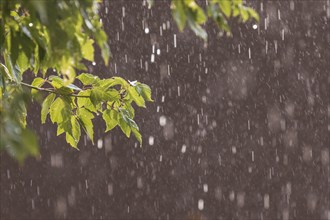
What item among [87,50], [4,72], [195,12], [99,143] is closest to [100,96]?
[4,72]

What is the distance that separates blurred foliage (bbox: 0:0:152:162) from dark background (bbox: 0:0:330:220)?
3509 millimetres

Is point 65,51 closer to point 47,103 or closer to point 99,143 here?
point 47,103

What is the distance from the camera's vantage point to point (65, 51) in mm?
1002

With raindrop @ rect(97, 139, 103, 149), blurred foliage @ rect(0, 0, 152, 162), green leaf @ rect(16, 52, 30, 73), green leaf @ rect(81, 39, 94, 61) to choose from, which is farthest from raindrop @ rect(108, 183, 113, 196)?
green leaf @ rect(81, 39, 94, 61)

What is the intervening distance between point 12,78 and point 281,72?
4.06 metres

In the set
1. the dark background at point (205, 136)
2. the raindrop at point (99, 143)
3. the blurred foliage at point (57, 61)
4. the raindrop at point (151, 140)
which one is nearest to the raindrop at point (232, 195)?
the dark background at point (205, 136)

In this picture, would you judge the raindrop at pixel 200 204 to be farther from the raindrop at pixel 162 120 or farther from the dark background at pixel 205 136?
the raindrop at pixel 162 120

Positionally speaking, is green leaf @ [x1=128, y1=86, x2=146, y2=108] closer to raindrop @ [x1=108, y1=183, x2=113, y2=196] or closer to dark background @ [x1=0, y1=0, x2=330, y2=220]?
dark background @ [x1=0, y1=0, x2=330, y2=220]

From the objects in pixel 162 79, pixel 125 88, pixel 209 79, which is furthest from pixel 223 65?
pixel 125 88

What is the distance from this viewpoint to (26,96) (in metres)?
0.99

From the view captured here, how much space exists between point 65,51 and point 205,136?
4.48m

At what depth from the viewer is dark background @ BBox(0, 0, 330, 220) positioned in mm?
5273

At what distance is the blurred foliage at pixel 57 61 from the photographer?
35.8 inches

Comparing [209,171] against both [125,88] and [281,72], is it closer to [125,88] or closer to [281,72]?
[281,72]
